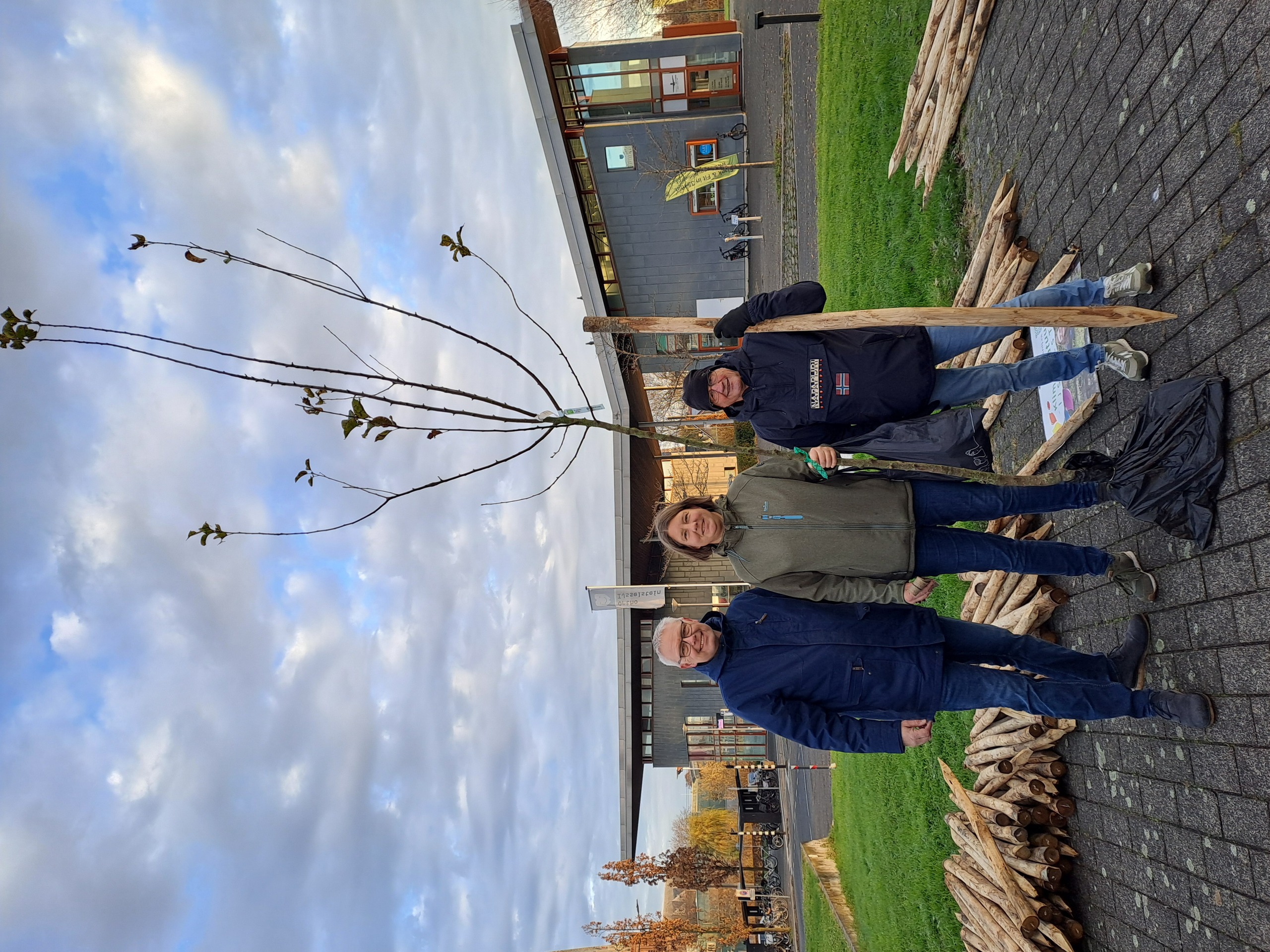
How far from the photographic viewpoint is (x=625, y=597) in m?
17.8

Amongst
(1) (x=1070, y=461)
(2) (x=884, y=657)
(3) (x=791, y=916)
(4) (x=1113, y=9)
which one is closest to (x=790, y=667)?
(2) (x=884, y=657)

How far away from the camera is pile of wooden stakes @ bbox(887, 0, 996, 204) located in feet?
21.4

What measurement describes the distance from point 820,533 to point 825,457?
418mm

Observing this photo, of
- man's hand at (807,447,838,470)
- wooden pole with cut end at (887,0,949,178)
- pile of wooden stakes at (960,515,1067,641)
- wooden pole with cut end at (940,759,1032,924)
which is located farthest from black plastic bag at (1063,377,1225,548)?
wooden pole with cut end at (887,0,949,178)

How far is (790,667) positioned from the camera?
13.8 ft

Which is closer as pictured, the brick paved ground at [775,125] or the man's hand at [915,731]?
the man's hand at [915,731]

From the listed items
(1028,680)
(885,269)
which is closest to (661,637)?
(1028,680)

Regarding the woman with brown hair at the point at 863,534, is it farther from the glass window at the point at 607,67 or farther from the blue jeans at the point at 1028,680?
the glass window at the point at 607,67

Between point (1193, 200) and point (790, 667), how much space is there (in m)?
3.21

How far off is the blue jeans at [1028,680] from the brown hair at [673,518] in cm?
154

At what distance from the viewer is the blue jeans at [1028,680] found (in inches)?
157

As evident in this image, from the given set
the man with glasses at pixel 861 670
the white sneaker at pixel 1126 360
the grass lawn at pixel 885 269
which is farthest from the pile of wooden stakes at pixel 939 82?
the man with glasses at pixel 861 670

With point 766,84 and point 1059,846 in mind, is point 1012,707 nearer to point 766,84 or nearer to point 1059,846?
point 1059,846

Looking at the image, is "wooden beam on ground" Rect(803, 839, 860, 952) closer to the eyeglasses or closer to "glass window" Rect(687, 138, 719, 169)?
the eyeglasses
